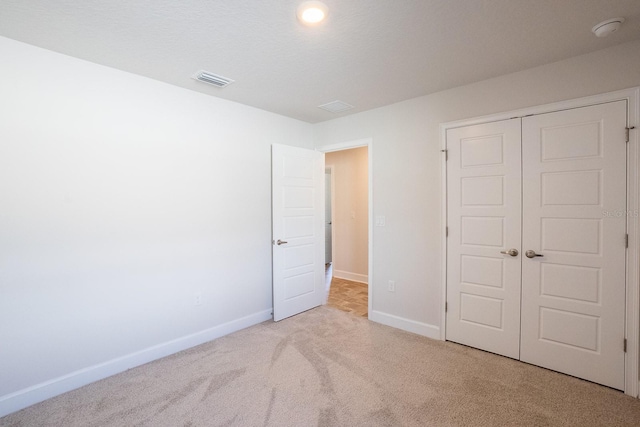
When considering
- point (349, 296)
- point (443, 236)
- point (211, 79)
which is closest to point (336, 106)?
point (211, 79)

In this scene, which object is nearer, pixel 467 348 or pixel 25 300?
pixel 25 300

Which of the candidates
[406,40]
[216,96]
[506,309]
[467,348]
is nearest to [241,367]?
[467,348]

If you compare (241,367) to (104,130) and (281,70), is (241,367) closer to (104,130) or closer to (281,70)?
(104,130)

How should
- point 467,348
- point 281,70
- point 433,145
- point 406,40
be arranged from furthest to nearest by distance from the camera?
point 433,145, point 467,348, point 281,70, point 406,40

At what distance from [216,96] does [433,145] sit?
2312 millimetres

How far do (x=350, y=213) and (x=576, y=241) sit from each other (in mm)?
3562

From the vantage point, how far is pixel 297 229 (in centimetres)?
381

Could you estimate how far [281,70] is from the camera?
2500 mm

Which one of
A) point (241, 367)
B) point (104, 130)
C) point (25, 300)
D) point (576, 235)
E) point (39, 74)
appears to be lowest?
point (241, 367)

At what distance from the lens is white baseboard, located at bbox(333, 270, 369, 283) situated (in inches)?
211

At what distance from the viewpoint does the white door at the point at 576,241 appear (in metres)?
2.19

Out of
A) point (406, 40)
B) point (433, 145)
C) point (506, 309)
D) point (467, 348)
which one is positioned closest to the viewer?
point (406, 40)

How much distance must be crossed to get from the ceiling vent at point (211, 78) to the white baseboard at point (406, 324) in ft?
9.70

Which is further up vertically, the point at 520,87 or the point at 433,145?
the point at 520,87
